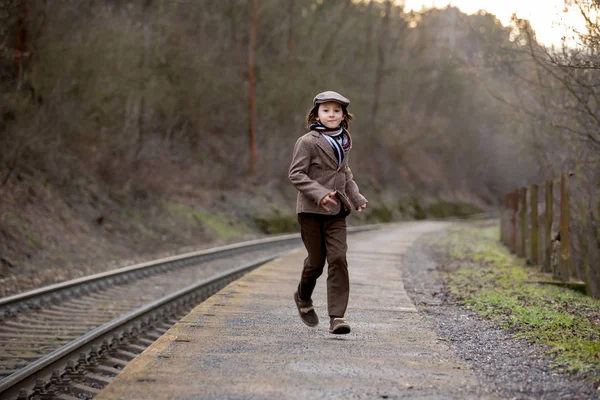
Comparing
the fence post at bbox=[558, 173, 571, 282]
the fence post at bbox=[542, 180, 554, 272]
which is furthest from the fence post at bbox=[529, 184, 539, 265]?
the fence post at bbox=[558, 173, 571, 282]

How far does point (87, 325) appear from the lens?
28.6 feet

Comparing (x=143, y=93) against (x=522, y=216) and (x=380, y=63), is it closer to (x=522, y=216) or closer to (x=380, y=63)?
(x=522, y=216)

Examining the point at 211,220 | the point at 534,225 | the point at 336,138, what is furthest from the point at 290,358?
the point at 211,220

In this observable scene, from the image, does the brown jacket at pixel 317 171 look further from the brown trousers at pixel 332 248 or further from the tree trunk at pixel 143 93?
the tree trunk at pixel 143 93

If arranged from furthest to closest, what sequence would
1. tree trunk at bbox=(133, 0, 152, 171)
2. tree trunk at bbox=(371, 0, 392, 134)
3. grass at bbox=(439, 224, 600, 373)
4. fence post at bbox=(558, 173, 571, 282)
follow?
tree trunk at bbox=(371, 0, 392, 134) → tree trunk at bbox=(133, 0, 152, 171) → fence post at bbox=(558, 173, 571, 282) → grass at bbox=(439, 224, 600, 373)

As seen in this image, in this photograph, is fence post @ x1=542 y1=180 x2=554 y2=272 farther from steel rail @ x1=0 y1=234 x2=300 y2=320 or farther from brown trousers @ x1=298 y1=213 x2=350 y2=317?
steel rail @ x1=0 y1=234 x2=300 y2=320

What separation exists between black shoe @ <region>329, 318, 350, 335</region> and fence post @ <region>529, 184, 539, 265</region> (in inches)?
283

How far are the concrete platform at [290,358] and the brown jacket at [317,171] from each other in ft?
3.53

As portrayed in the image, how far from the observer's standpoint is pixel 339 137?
616 cm

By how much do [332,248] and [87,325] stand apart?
12.9ft

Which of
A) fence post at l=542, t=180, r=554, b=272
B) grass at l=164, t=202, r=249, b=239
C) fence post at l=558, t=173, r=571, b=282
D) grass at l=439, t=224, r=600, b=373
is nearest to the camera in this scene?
grass at l=439, t=224, r=600, b=373

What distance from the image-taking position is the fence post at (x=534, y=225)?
41.0 ft

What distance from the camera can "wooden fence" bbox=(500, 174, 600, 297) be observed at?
33.6 ft

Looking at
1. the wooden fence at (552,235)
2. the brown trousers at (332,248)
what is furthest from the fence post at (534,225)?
the brown trousers at (332,248)
